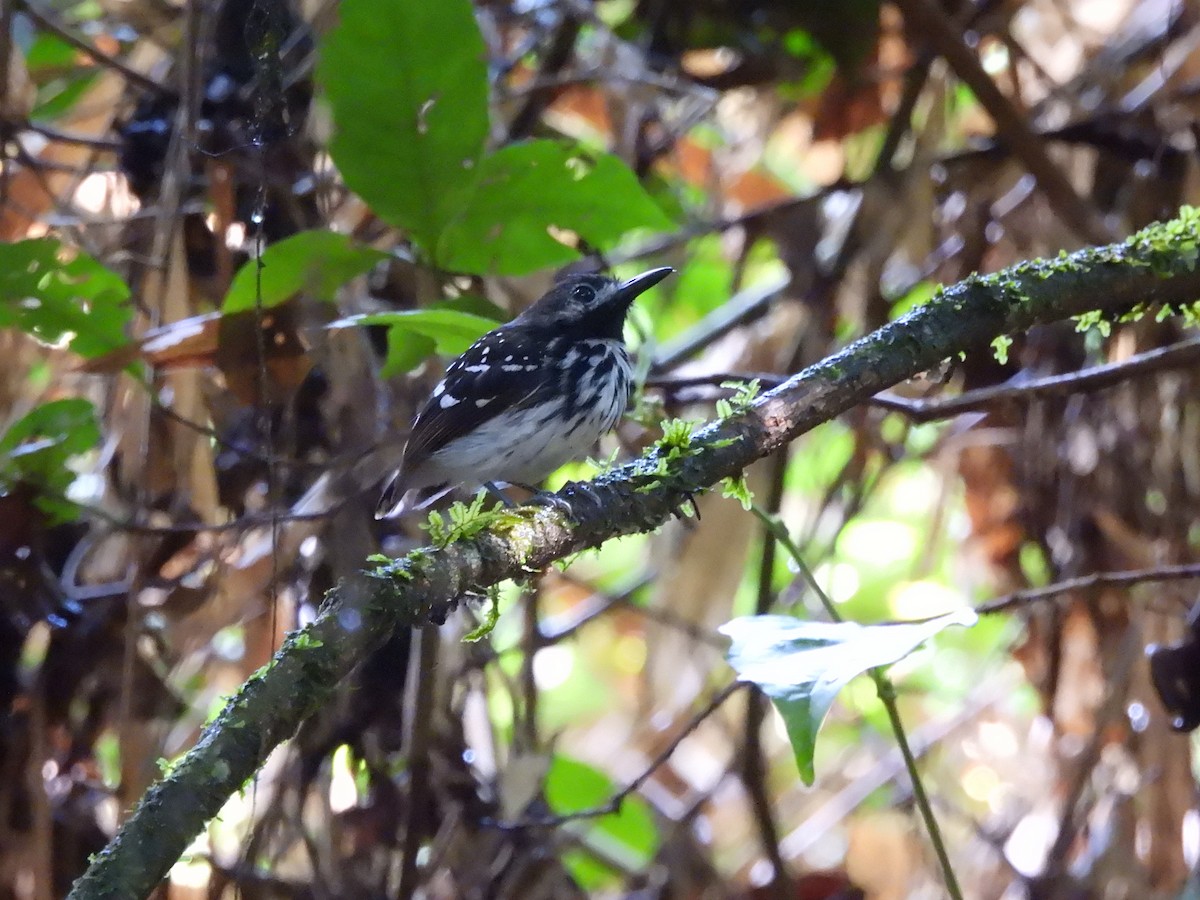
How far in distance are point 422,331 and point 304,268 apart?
31cm

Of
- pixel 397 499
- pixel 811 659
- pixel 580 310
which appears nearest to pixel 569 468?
pixel 580 310

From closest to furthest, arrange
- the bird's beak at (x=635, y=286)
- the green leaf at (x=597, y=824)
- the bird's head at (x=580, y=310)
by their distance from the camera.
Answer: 1. the bird's beak at (x=635, y=286)
2. the bird's head at (x=580, y=310)
3. the green leaf at (x=597, y=824)

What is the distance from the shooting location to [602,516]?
170 cm

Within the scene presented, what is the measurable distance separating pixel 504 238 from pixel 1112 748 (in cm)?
193

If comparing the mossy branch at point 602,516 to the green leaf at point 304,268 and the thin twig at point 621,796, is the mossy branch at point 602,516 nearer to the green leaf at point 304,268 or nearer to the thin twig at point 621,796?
the thin twig at point 621,796

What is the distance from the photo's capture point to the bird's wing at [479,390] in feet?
8.77

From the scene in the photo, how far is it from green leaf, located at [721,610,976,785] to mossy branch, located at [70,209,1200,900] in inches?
9.4

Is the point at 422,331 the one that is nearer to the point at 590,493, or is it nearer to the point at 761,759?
the point at 590,493

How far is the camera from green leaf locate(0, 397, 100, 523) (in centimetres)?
234

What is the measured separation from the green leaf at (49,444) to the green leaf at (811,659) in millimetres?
1395

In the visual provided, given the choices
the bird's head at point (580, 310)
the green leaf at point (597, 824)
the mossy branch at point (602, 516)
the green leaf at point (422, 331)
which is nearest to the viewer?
the mossy branch at point (602, 516)

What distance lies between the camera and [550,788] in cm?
340

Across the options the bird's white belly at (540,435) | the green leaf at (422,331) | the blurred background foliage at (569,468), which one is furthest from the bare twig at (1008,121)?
the green leaf at (422,331)

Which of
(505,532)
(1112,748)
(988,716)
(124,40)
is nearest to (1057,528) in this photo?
(1112,748)
